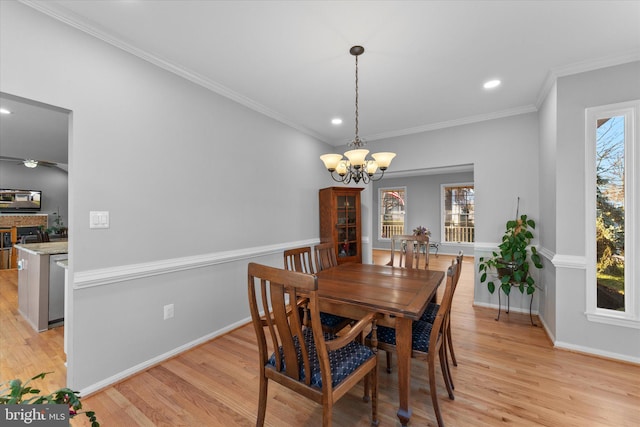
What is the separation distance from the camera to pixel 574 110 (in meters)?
2.63

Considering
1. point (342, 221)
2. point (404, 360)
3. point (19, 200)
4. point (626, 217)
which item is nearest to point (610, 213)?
point (626, 217)

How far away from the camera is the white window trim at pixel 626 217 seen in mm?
2379

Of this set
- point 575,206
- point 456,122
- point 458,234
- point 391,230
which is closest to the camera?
point 575,206

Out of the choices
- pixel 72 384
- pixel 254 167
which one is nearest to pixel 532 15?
pixel 254 167

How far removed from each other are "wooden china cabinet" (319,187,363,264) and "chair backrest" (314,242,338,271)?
138cm

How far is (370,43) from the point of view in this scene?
2.24 meters

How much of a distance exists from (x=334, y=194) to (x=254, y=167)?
4.92 ft

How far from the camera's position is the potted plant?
3291 mm

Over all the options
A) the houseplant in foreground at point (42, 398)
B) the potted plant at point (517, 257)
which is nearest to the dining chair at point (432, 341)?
the houseplant in foreground at point (42, 398)

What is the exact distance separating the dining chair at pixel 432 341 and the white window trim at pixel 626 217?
1.73 meters

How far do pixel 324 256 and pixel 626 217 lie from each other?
2.73 m

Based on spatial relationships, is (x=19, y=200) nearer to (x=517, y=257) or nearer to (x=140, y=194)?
(x=140, y=194)

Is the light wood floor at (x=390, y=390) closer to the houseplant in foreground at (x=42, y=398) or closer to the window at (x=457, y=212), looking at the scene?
the houseplant in foreground at (x=42, y=398)

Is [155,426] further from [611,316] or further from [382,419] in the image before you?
[611,316]
